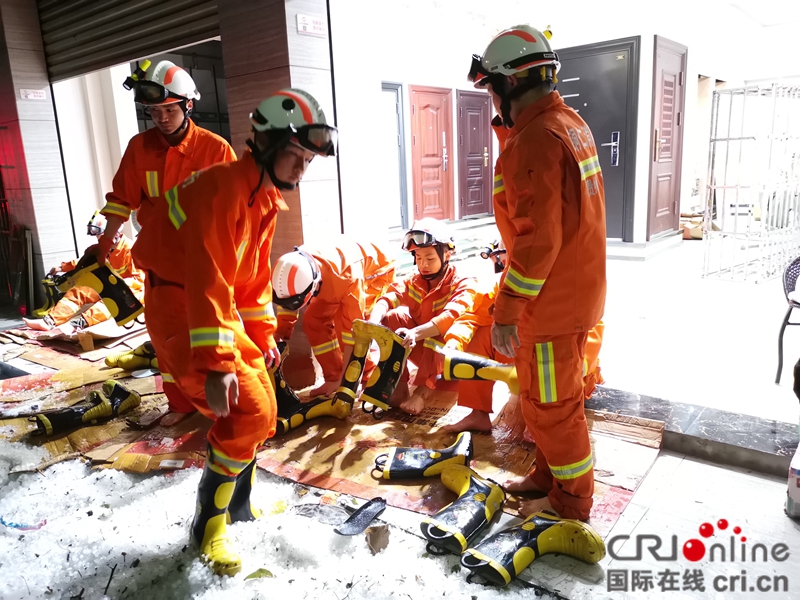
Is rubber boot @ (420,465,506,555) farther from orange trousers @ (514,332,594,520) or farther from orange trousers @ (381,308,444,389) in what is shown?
orange trousers @ (381,308,444,389)

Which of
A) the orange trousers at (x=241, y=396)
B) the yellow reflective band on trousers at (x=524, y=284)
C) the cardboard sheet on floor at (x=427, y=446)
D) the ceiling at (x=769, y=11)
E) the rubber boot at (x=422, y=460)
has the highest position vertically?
the ceiling at (x=769, y=11)

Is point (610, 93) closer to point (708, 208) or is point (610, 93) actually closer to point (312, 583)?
point (708, 208)

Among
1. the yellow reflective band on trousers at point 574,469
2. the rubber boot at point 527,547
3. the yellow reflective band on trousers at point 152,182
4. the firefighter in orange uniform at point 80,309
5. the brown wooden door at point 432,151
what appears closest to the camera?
the rubber boot at point 527,547

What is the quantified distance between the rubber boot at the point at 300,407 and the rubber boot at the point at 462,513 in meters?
0.88

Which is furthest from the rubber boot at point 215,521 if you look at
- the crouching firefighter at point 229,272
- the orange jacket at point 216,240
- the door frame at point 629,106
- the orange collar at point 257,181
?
the door frame at point 629,106

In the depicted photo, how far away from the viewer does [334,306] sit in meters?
3.52

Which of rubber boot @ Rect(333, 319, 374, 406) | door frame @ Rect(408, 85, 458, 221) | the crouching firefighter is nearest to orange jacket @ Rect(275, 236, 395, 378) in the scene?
rubber boot @ Rect(333, 319, 374, 406)

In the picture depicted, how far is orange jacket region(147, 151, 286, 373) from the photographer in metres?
1.78

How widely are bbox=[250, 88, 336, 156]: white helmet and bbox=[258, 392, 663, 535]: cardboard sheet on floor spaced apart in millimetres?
1462

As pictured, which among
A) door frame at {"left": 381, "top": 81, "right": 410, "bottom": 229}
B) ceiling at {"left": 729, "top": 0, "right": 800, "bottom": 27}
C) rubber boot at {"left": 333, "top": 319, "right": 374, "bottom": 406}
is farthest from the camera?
ceiling at {"left": 729, "top": 0, "right": 800, "bottom": 27}

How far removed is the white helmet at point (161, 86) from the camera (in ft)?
9.25

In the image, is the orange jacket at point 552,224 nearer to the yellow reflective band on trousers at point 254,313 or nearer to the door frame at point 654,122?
the yellow reflective band on trousers at point 254,313

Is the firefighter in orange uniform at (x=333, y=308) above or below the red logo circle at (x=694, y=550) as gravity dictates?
above

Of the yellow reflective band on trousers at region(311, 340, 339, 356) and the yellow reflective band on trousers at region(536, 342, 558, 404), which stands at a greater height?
the yellow reflective band on trousers at region(536, 342, 558, 404)
